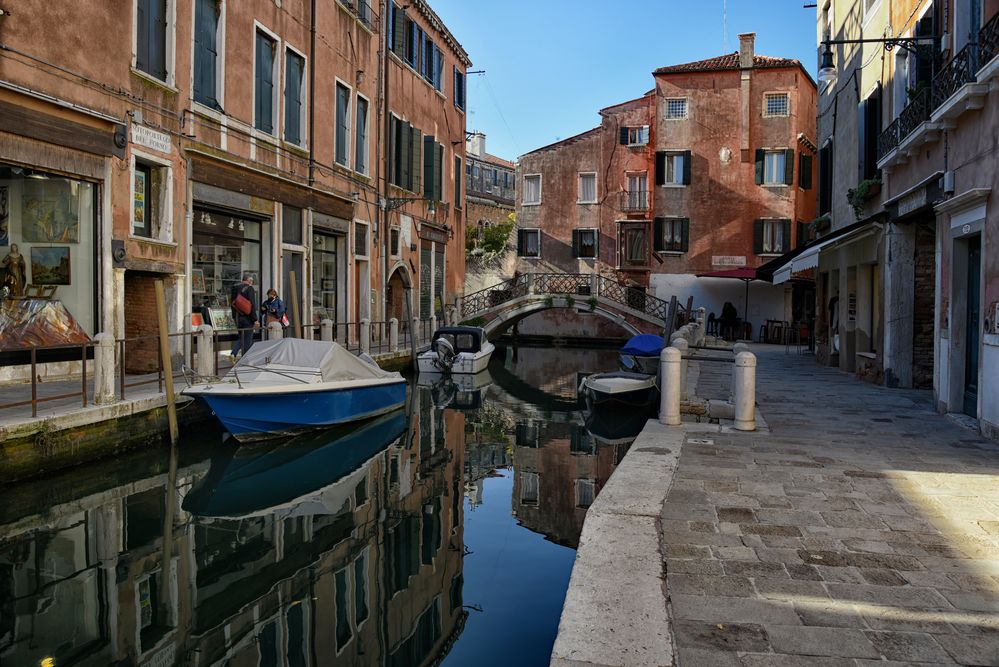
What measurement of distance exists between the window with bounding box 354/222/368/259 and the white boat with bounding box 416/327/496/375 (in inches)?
104

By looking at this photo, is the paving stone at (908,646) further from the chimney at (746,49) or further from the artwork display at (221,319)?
the chimney at (746,49)

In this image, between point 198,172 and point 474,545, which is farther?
point 198,172

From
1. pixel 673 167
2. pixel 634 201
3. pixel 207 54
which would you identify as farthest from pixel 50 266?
pixel 673 167

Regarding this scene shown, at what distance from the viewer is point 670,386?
340 inches

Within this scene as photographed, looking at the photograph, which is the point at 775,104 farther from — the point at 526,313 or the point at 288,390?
the point at 288,390

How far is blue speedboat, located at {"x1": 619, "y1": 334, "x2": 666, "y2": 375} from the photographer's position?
53.5 feet

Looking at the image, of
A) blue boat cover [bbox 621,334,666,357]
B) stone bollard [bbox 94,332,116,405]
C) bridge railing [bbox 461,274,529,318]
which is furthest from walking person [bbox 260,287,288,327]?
bridge railing [bbox 461,274,529,318]

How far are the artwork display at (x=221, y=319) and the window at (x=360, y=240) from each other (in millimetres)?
5335

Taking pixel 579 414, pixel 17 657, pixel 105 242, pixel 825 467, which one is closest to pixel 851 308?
pixel 579 414

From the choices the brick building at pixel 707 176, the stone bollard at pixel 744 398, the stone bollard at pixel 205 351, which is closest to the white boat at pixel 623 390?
the stone bollard at pixel 744 398

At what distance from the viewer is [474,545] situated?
6.80 metres

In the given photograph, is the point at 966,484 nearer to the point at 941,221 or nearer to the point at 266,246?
the point at 941,221

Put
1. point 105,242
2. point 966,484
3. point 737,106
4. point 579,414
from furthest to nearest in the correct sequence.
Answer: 1. point 737,106
2. point 579,414
3. point 105,242
4. point 966,484

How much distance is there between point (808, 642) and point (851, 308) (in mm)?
13665
